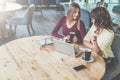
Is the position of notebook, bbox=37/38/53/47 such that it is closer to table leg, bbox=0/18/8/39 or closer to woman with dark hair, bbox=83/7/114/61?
woman with dark hair, bbox=83/7/114/61

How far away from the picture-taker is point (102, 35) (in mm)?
2342

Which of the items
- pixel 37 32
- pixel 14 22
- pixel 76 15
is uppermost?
pixel 76 15

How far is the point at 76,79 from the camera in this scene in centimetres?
168

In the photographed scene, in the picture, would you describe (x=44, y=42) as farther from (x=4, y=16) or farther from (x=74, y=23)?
(x=4, y=16)

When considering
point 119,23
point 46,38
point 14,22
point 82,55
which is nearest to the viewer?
point 82,55

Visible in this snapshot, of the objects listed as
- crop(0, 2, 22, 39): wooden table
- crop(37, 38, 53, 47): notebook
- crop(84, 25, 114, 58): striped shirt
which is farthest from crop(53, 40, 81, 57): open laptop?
crop(0, 2, 22, 39): wooden table

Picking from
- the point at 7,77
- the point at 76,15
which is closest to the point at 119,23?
the point at 76,15

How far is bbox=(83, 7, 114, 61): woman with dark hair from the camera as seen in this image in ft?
7.58

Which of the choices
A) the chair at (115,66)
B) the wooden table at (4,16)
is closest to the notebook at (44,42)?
the chair at (115,66)

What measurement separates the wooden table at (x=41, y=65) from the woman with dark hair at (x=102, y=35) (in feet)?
0.76

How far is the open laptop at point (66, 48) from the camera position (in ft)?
6.68

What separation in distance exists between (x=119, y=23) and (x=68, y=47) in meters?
1.63

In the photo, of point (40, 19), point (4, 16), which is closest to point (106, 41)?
point (4, 16)

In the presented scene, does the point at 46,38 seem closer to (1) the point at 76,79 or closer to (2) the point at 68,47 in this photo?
(2) the point at 68,47
